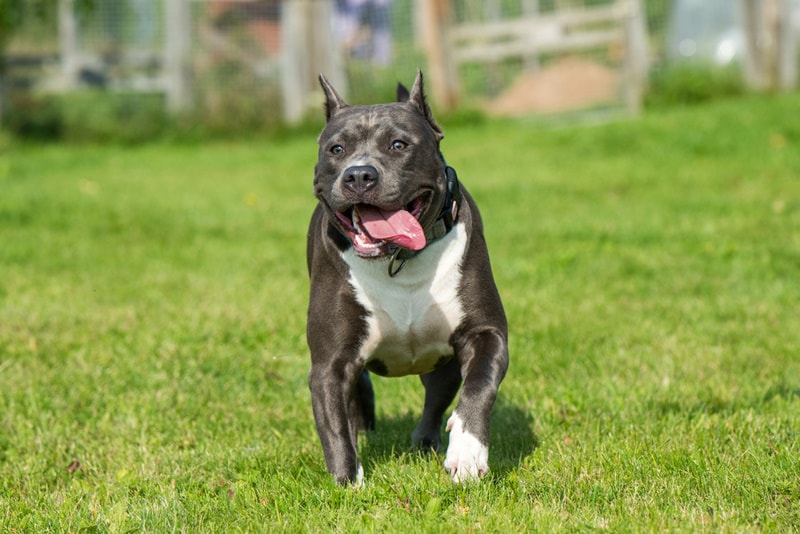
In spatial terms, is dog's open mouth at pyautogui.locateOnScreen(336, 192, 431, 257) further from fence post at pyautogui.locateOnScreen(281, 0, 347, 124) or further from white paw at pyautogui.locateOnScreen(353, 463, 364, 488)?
fence post at pyautogui.locateOnScreen(281, 0, 347, 124)

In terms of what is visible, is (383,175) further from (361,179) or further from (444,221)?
(444,221)

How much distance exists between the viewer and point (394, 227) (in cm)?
371

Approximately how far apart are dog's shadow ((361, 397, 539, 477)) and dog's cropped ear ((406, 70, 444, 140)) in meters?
1.25

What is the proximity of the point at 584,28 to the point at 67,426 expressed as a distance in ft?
41.1

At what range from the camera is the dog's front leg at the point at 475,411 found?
357 centimetres

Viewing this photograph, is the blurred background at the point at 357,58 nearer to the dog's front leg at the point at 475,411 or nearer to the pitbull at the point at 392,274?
the pitbull at the point at 392,274

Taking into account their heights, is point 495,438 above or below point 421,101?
below

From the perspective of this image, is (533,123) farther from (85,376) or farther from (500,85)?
(85,376)

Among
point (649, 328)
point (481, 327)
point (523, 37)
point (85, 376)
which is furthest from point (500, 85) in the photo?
point (481, 327)

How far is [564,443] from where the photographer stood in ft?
13.8

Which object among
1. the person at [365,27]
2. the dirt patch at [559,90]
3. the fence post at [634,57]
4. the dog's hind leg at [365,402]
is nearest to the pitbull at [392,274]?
the dog's hind leg at [365,402]

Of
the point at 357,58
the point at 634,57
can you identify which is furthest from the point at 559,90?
the point at 357,58

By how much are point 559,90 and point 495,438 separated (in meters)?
12.1

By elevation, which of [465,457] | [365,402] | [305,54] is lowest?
[365,402]
